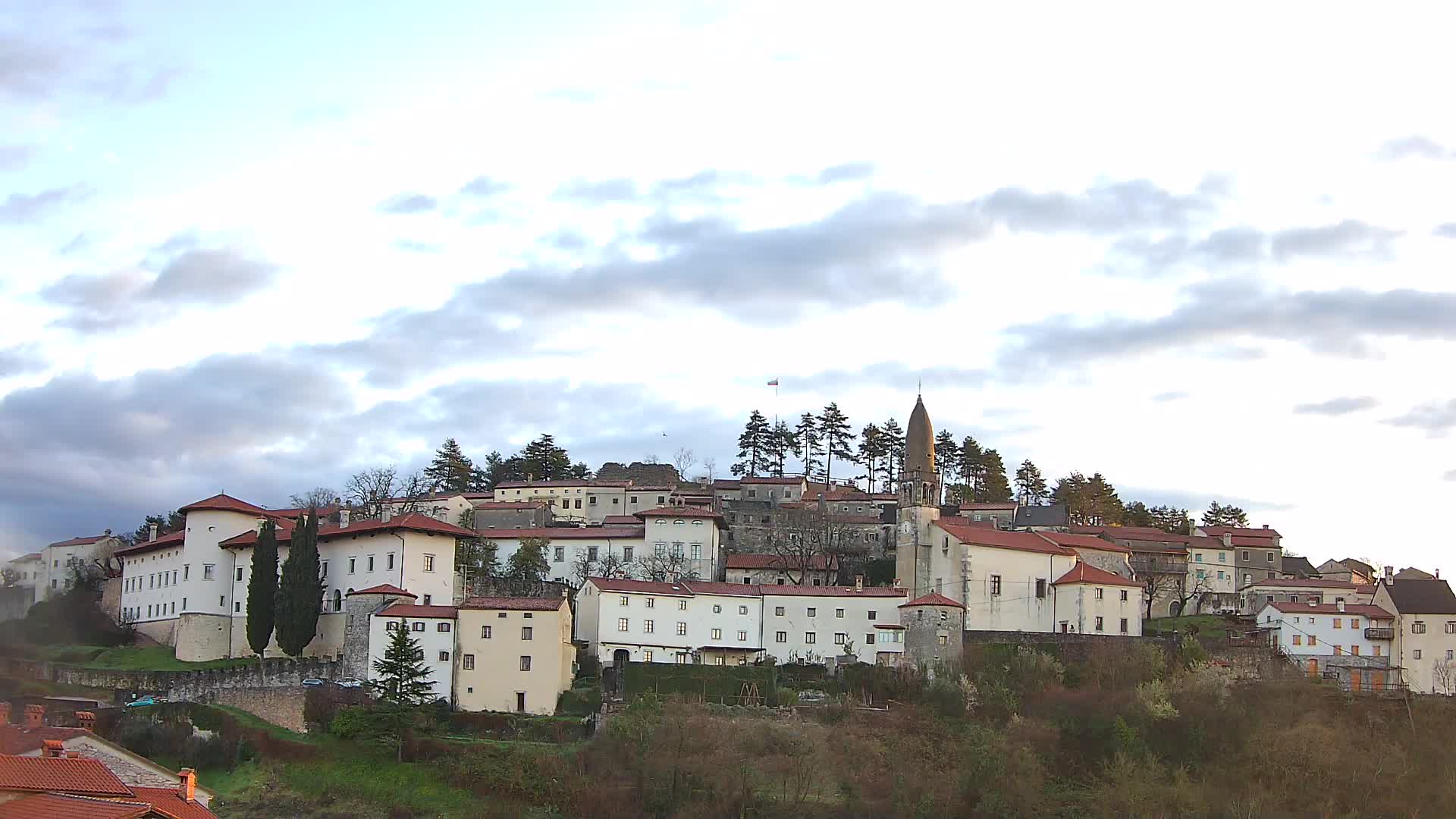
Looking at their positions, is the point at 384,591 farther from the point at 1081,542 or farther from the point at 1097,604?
the point at 1081,542

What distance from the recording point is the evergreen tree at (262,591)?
237 ft

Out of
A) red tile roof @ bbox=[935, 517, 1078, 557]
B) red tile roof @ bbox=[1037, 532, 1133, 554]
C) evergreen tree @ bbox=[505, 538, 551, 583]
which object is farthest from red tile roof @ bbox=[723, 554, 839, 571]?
red tile roof @ bbox=[1037, 532, 1133, 554]

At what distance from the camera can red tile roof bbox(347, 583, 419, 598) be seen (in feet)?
227

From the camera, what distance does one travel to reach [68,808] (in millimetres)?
27625

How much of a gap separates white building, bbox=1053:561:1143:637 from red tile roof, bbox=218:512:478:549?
28707 mm

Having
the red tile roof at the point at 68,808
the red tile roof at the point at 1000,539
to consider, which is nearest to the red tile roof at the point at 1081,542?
the red tile roof at the point at 1000,539

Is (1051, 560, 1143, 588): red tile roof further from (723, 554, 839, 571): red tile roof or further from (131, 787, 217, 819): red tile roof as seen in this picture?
(131, 787, 217, 819): red tile roof

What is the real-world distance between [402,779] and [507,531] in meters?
31.8

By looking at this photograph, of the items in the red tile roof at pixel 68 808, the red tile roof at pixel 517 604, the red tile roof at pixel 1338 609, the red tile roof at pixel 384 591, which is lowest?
the red tile roof at pixel 68 808

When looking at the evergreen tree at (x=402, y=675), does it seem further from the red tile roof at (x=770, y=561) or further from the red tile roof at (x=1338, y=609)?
the red tile roof at (x=1338, y=609)

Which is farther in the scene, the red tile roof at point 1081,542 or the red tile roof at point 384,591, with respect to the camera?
the red tile roof at point 1081,542

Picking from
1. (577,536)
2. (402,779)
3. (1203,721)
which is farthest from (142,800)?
(577,536)

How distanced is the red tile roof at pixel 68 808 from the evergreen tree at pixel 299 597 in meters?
42.9

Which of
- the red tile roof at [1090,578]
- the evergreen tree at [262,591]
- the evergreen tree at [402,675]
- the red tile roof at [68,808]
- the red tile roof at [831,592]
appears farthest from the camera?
the red tile roof at [1090,578]
